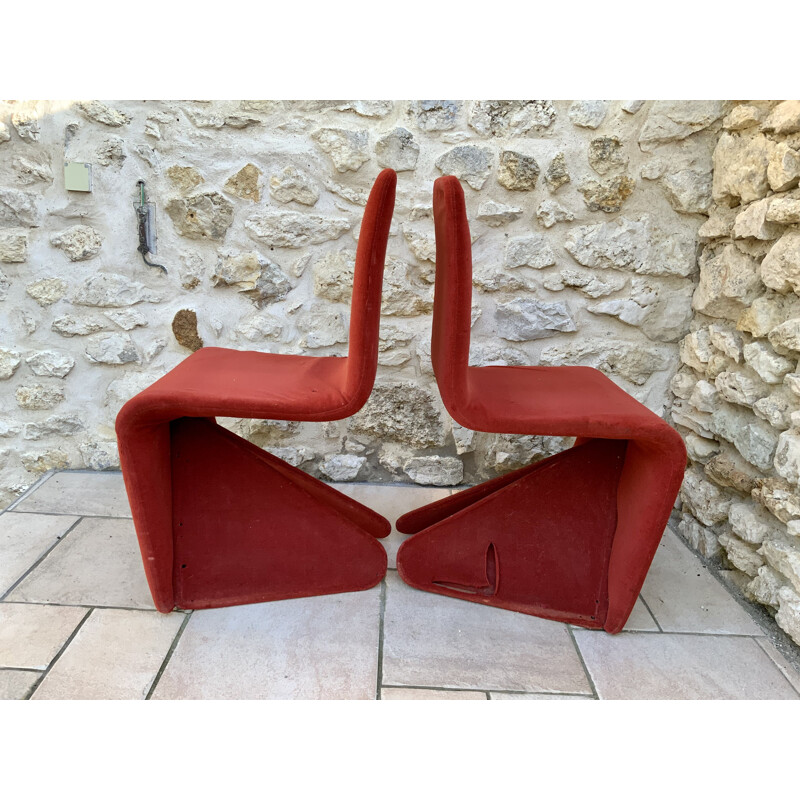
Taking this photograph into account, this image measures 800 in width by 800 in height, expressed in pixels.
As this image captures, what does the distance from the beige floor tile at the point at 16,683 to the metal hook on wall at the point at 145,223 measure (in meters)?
1.36

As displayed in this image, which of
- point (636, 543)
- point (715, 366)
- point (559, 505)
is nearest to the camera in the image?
point (636, 543)

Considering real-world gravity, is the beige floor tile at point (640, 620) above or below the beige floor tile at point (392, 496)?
above

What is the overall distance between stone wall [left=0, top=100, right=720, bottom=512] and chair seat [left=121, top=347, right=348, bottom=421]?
0.53 meters

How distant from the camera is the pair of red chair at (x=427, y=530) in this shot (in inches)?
53.8

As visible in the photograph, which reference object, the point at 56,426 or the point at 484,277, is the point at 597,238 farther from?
the point at 56,426

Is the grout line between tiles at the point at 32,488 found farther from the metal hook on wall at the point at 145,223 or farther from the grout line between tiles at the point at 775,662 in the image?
the grout line between tiles at the point at 775,662

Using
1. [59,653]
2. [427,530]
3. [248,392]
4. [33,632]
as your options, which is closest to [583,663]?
[427,530]

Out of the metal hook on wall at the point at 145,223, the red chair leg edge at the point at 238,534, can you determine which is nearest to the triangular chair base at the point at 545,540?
the red chair leg edge at the point at 238,534

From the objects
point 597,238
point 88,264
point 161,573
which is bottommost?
point 161,573

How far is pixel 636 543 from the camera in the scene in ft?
4.72

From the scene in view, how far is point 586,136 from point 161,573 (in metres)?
1.84

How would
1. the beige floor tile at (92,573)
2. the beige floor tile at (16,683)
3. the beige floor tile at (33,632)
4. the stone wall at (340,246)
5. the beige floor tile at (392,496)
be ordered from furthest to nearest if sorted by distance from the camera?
the beige floor tile at (392,496)
the stone wall at (340,246)
the beige floor tile at (92,573)
the beige floor tile at (33,632)
the beige floor tile at (16,683)

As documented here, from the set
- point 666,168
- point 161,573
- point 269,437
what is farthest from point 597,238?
point 161,573

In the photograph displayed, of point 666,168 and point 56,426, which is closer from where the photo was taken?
point 666,168
